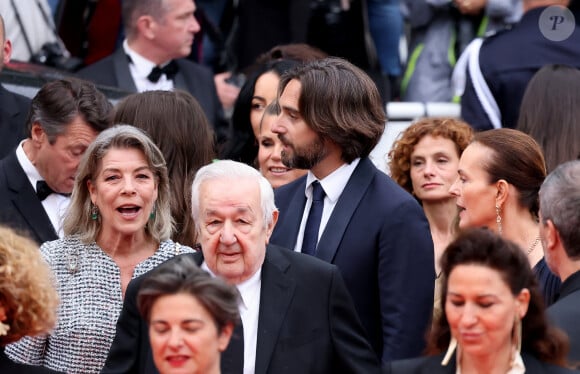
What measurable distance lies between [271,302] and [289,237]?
948 millimetres

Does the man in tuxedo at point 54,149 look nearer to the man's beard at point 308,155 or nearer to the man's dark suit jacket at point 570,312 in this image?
the man's beard at point 308,155

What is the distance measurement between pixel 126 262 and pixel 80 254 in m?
0.20

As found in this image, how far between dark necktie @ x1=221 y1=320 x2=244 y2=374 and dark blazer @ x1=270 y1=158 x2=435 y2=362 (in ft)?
2.83

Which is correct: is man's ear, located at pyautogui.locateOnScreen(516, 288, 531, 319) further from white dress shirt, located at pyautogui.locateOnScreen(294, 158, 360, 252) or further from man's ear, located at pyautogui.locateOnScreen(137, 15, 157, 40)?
man's ear, located at pyautogui.locateOnScreen(137, 15, 157, 40)

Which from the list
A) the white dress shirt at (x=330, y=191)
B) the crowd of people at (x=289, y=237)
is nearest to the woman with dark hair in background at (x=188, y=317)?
the crowd of people at (x=289, y=237)

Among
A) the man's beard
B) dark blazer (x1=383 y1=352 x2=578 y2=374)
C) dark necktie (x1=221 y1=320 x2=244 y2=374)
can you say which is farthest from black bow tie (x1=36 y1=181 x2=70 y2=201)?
dark blazer (x1=383 y1=352 x2=578 y2=374)

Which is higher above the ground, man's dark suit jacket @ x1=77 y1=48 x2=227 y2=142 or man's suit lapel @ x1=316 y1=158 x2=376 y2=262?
man's dark suit jacket @ x1=77 y1=48 x2=227 y2=142

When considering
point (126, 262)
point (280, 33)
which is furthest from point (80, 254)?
point (280, 33)

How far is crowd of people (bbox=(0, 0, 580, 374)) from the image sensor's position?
17.7ft

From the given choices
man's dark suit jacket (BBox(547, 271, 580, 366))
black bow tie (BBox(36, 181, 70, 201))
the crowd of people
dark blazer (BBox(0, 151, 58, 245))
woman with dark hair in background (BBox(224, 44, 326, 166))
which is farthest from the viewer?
woman with dark hair in background (BBox(224, 44, 326, 166))

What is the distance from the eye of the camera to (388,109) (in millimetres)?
10016

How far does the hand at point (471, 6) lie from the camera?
1061 centimetres

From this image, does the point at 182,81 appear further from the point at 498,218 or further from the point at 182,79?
the point at 498,218

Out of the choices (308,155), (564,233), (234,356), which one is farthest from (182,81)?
(564,233)
